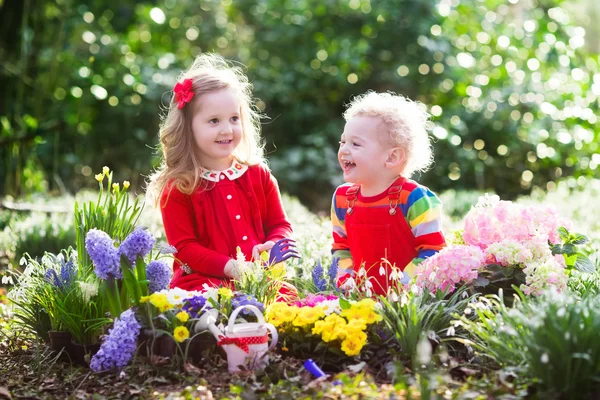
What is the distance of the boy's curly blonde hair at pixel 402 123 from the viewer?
358 cm

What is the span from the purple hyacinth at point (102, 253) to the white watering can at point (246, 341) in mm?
511

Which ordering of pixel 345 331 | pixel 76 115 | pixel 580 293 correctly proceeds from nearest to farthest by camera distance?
pixel 345 331
pixel 580 293
pixel 76 115

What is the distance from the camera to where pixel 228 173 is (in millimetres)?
3934

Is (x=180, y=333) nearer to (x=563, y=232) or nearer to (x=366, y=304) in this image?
(x=366, y=304)

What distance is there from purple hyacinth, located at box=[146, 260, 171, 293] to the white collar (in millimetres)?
924

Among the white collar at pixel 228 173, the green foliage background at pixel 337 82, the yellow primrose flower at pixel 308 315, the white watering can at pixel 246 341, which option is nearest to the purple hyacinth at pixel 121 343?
the white watering can at pixel 246 341

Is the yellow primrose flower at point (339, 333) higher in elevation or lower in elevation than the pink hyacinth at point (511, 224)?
lower

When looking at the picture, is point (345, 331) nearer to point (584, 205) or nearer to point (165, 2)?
point (584, 205)

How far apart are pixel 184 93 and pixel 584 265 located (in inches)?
90.1

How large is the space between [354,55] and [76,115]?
145 inches

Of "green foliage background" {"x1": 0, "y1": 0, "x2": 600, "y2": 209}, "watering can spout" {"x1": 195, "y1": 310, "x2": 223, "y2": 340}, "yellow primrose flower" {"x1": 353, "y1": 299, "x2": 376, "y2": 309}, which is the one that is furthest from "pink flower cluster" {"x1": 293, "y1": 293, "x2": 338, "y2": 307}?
"green foliage background" {"x1": 0, "y1": 0, "x2": 600, "y2": 209}

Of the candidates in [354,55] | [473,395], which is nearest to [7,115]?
[354,55]

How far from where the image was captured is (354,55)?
909 centimetres

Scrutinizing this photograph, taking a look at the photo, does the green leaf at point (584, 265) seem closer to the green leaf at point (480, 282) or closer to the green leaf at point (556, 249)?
the green leaf at point (556, 249)
